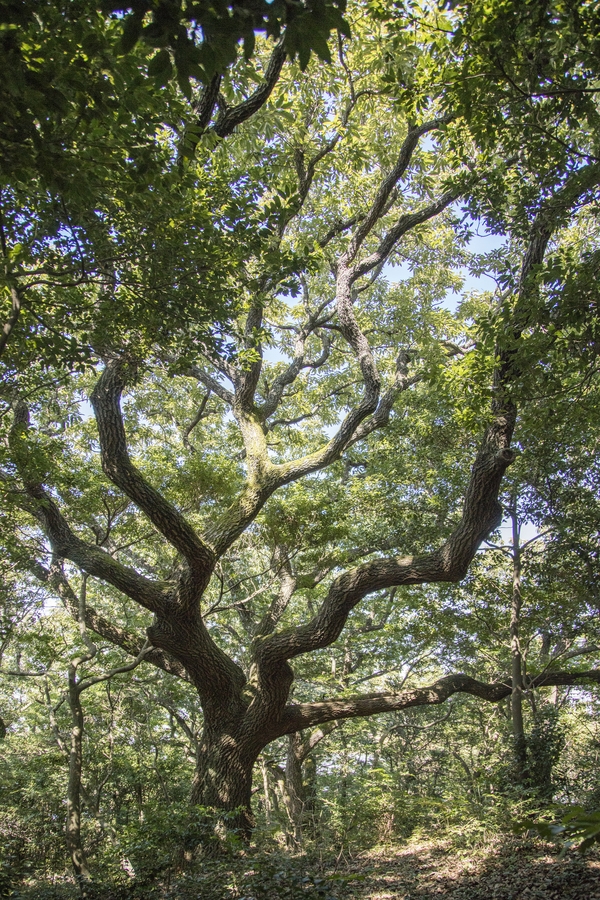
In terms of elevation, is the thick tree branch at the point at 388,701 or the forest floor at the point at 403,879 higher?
the thick tree branch at the point at 388,701

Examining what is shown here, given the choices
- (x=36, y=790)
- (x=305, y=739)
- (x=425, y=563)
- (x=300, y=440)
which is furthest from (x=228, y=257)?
(x=36, y=790)

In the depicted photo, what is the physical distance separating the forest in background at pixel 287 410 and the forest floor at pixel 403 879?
6cm

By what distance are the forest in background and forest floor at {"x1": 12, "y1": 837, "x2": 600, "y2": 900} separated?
6cm

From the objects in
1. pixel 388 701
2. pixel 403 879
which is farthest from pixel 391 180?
pixel 403 879

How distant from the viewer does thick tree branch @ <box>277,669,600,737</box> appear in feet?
22.4

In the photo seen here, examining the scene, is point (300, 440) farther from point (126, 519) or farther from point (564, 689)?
point (564, 689)

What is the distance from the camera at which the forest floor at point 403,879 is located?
10.8ft

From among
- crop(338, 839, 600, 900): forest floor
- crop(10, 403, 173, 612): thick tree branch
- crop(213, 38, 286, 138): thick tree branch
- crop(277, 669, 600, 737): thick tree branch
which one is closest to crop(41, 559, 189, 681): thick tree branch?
crop(10, 403, 173, 612): thick tree branch

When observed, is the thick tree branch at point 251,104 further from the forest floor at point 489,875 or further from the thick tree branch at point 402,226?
the forest floor at point 489,875

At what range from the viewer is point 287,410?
10742 millimetres

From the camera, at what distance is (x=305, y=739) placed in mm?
9562

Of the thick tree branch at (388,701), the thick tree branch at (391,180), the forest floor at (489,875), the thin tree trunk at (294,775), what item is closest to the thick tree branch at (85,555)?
the thick tree branch at (388,701)

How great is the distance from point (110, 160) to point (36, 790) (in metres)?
10.5

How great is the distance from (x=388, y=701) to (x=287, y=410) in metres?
5.68
